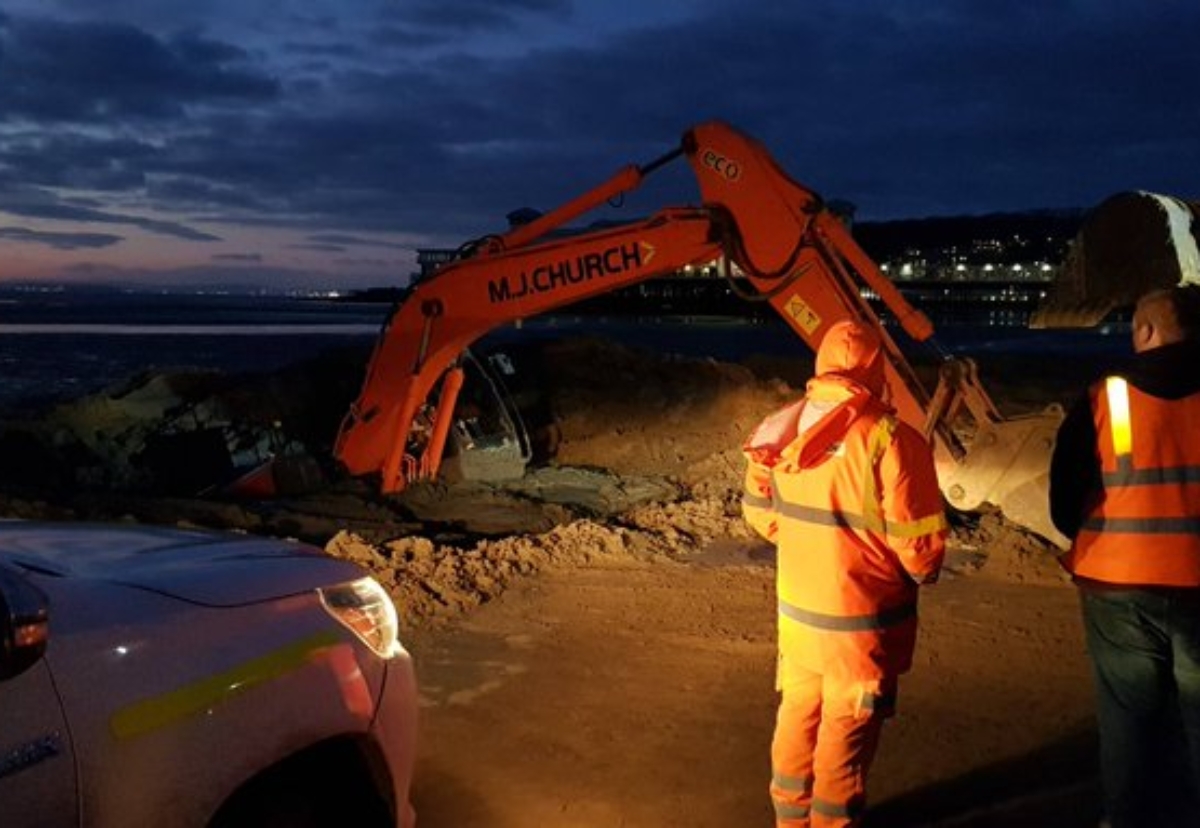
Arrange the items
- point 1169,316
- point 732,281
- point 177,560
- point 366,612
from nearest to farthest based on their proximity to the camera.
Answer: point 177,560 < point 366,612 < point 1169,316 < point 732,281

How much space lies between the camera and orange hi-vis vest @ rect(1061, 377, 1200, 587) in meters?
3.56

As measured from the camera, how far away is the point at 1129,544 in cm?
362

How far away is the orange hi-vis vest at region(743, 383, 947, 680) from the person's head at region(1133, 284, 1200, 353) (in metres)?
0.77

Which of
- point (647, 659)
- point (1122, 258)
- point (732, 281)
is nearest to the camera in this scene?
point (1122, 258)

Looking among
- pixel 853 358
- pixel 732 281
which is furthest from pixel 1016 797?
pixel 732 281

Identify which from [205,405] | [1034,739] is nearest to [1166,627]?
[1034,739]

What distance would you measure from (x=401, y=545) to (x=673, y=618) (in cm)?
213

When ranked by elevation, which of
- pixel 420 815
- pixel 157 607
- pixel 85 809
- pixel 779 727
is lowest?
pixel 420 815

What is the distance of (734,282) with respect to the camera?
366 inches

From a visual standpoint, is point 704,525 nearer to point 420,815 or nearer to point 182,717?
point 420,815

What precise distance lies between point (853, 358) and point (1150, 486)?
0.99 m

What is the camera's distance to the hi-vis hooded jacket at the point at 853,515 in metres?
3.71

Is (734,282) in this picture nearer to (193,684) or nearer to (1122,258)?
(1122,258)

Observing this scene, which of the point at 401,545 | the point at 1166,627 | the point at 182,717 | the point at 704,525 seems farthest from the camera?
the point at 704,525
